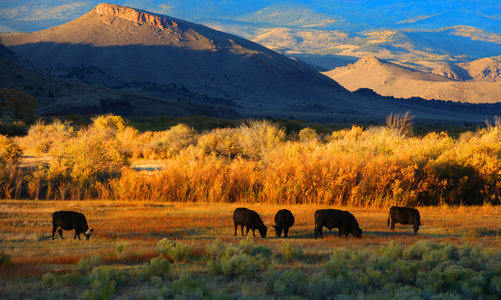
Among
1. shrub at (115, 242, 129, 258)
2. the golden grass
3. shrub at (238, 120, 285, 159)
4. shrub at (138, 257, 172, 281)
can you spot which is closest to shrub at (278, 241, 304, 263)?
the golden grass

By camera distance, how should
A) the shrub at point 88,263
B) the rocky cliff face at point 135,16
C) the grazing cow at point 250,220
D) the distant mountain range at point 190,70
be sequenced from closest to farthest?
the shrub at point 88,263, the grazing cow at point 250,220, the distant mountain range at point 190,70, the rocky cliff face at point 135,16

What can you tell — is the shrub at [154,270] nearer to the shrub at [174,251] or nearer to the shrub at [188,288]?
the shrub at [188,288]

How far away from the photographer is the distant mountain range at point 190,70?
341 ft

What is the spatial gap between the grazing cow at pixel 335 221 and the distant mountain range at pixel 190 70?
73578mm

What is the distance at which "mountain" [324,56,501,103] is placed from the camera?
442ft

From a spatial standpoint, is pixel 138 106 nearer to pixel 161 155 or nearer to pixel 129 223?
pixel 161 155

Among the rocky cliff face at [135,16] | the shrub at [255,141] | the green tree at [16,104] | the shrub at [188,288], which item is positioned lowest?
the shrub at [188,288]

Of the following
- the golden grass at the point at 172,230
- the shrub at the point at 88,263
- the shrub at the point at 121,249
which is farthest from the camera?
the golden grass at the point at 172,230

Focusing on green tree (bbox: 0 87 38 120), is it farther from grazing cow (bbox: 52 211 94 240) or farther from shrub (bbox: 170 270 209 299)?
shrub (bbox: 170 270 209 299)

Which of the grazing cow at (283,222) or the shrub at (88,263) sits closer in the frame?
the shrub at (88,263)

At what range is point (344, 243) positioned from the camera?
9.09m

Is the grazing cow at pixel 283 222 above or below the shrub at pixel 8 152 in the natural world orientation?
below

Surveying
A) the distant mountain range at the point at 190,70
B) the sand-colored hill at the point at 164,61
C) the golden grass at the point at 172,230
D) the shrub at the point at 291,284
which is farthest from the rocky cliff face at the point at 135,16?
the shrub at the point at 291,284

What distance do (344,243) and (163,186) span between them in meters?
8.19
